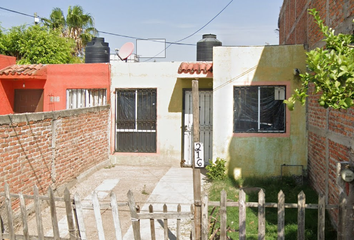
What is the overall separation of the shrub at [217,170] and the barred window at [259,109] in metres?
0.97

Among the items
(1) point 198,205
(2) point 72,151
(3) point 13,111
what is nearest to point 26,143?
(2) point 72,151

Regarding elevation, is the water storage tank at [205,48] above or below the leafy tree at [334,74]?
above

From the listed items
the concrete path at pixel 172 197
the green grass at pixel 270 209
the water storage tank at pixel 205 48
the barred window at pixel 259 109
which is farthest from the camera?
the water storage tank at pixel 205 48

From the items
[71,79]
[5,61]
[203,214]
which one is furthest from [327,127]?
[5,61]

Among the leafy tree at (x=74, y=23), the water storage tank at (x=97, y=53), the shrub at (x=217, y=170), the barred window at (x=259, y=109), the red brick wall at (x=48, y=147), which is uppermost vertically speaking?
the leafy tree at (x=74, y=23)

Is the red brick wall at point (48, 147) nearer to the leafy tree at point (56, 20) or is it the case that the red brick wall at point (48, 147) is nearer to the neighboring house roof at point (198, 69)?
the neighboring house roof at point (198, 69)

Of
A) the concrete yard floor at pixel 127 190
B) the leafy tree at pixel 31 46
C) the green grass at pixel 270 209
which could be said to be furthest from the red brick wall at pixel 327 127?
the leafy tree at pixel 31 46

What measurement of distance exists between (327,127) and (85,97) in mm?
7775

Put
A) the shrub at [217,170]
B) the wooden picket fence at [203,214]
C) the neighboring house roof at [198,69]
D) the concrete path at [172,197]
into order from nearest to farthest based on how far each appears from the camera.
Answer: the wooden picket fence at [203,214], the concrete path at [172,197], the shrub at [217,170], the neighboring house roof at [198,69]

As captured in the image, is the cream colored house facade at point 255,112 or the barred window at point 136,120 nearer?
the cream colored house facade at point 255,112

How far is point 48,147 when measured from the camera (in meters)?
8.17

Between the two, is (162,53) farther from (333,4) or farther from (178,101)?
(333,4)

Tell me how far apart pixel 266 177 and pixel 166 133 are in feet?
11.1

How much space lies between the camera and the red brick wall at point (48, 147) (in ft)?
22.3
